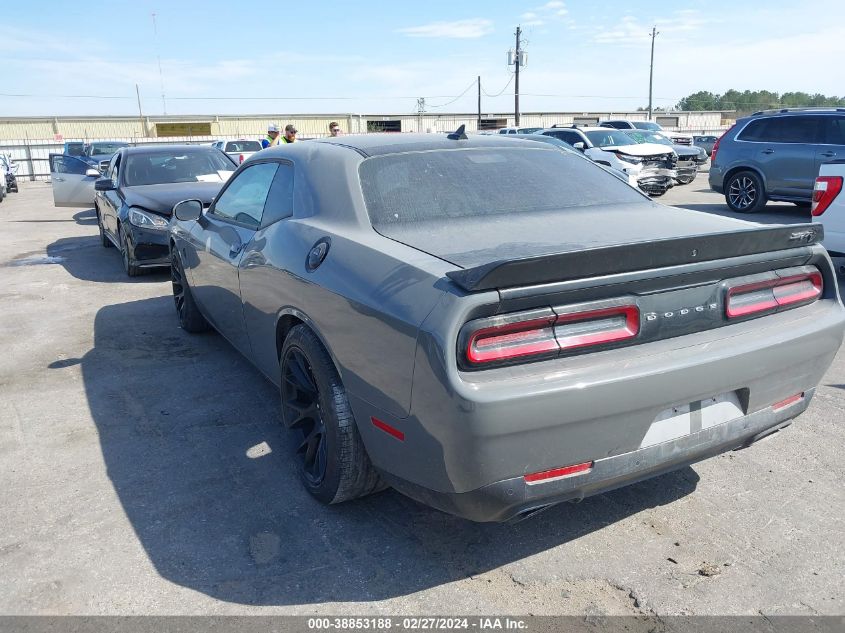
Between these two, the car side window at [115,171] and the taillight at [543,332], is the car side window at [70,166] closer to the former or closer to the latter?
the car side window at [115,171]

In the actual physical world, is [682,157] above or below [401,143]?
below


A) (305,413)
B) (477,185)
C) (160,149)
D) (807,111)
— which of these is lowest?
(305,413)

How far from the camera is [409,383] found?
7.52 ft

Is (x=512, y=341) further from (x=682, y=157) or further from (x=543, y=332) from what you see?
(x=682, y=157)

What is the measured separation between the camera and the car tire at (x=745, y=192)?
1223 centimetres

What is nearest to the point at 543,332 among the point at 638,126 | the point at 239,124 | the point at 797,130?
the point at 797,130

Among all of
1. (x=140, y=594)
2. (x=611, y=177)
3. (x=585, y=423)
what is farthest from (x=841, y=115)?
(x=140, y=594)

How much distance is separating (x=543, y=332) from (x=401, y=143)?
170cm

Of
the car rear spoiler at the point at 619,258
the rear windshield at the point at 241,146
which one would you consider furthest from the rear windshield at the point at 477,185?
the rear windshield at the point at 241,146

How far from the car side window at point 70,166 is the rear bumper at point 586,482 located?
13007 millimetres

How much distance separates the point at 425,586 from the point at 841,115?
11659mm

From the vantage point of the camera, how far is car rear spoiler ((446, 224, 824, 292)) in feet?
7.00

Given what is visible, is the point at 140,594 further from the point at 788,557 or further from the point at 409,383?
the point at 788,557

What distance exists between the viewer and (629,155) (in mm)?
15359
